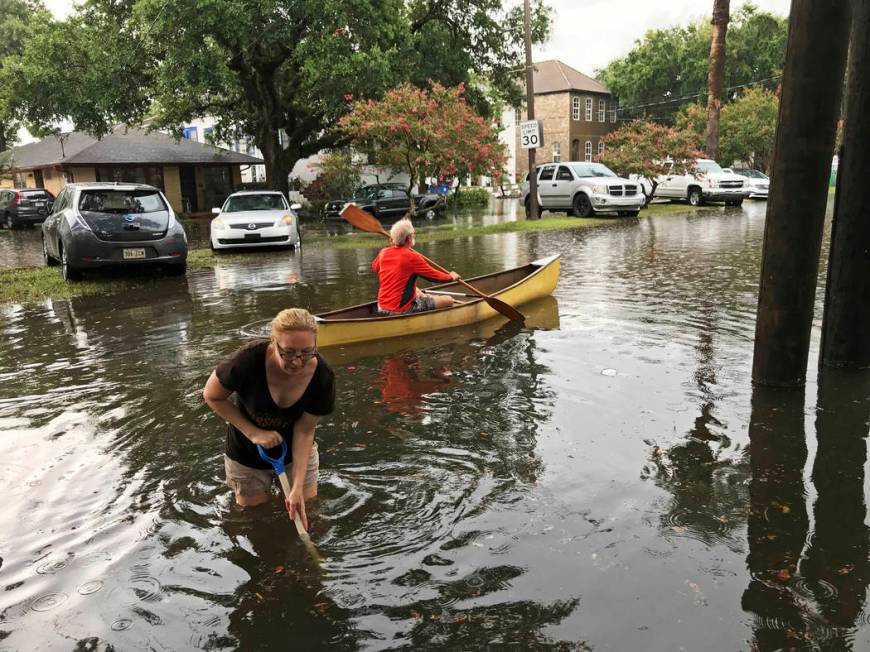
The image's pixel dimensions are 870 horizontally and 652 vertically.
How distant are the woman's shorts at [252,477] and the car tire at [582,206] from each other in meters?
23.0

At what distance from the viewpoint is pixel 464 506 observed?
4426mm

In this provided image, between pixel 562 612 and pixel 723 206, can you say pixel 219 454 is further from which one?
pixel 723 206

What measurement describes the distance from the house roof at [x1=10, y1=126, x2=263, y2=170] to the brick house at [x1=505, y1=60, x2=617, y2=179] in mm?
27194

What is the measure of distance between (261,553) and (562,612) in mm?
1642

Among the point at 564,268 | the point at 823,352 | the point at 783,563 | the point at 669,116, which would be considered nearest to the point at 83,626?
the point at 783,563

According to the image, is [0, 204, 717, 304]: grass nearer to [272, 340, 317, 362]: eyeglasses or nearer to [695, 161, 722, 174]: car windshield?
[695, 161, 722, 174]: car windshield

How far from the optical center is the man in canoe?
8227 millimetres

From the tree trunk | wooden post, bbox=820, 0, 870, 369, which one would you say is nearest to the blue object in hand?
wooden post, bbox=820, 0, 870, 369

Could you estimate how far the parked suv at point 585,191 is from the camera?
84.3 feet

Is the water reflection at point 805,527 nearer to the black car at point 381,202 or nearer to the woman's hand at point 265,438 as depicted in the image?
the woman's hand at point 265,438

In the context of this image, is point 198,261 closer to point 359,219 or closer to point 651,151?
point 359,219

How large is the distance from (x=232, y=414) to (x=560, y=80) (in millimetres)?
61520

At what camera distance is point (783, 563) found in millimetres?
3666

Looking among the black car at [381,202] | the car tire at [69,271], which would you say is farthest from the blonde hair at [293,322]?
the black car at [381,202]
